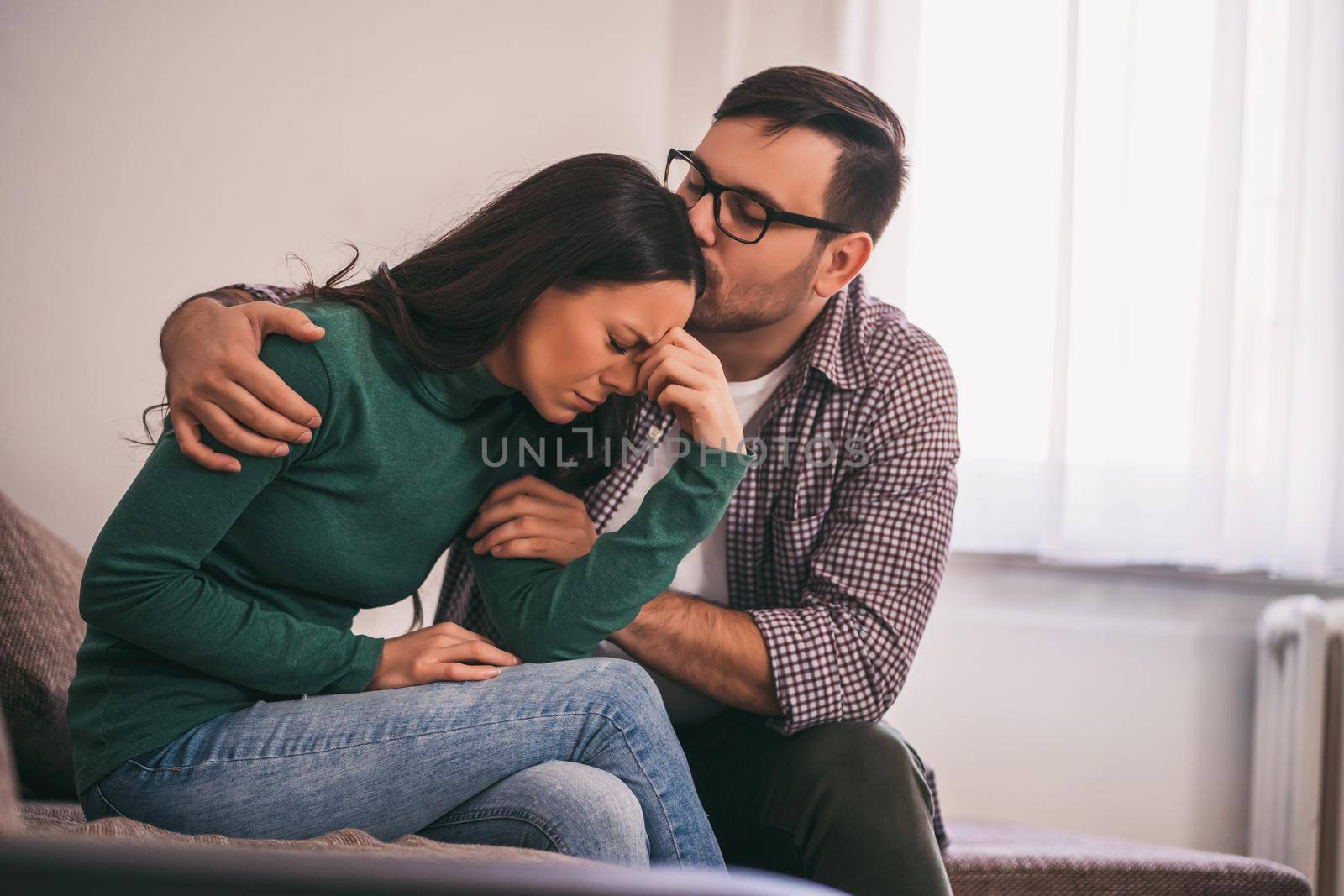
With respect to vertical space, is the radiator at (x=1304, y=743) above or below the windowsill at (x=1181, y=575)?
below

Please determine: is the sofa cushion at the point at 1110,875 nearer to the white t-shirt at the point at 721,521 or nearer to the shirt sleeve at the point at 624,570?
the white t-shirt at the point at 721,521

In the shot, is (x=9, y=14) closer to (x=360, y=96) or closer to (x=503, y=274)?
(x=360, y=96)

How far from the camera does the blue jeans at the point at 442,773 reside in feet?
3.07

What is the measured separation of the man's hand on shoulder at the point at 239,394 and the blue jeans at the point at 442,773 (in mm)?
260

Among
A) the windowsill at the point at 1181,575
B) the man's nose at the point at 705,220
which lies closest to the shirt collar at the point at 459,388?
the man's nose at the point at 705,220

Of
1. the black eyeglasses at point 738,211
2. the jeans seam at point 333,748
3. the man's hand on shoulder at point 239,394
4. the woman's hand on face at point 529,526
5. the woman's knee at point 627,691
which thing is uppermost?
the black eyeglasses at point 738,211

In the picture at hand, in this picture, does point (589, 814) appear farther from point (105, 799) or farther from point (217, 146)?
point (217, 146)

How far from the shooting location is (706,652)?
4.32 ft

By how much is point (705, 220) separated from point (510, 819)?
2.88 ft

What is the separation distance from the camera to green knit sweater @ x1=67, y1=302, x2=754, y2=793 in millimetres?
942

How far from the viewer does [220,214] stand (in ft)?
6.69

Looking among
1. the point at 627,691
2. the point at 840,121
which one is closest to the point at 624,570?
the point at 627,691

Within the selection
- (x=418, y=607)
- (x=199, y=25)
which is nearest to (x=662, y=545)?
(x=418, y=607)

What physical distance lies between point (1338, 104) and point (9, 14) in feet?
8.58
